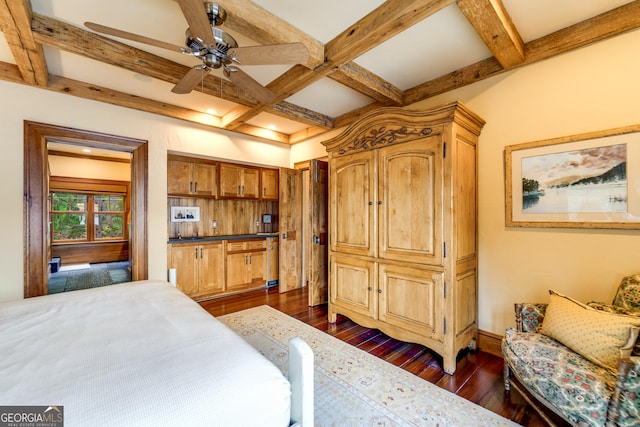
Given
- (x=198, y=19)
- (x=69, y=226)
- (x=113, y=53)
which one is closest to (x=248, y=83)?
(x=198, y=19)

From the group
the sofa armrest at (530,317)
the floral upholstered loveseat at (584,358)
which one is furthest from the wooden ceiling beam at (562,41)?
the sofa armrest at (530,317)

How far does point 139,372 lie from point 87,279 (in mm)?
5422

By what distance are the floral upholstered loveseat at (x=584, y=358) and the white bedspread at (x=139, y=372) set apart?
57.4 inches

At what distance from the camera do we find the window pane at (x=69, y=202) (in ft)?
19.5

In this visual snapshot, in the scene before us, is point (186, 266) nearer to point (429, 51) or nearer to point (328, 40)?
point (328, 40)

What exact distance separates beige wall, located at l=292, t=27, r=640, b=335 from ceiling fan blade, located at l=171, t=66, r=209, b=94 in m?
2.42

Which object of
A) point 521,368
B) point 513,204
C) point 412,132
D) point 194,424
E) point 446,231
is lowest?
point 521,368

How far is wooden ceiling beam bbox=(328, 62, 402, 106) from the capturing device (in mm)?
2527

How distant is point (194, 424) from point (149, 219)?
124 inches

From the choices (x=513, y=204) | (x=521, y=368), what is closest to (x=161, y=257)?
(x=521, y=368)

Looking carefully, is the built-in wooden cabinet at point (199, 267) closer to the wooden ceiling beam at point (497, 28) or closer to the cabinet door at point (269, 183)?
the cabinet door at point (269, 183)

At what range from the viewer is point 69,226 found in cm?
607

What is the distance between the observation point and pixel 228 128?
399 cm

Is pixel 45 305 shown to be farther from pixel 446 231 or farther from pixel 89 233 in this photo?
pixel 89 233
